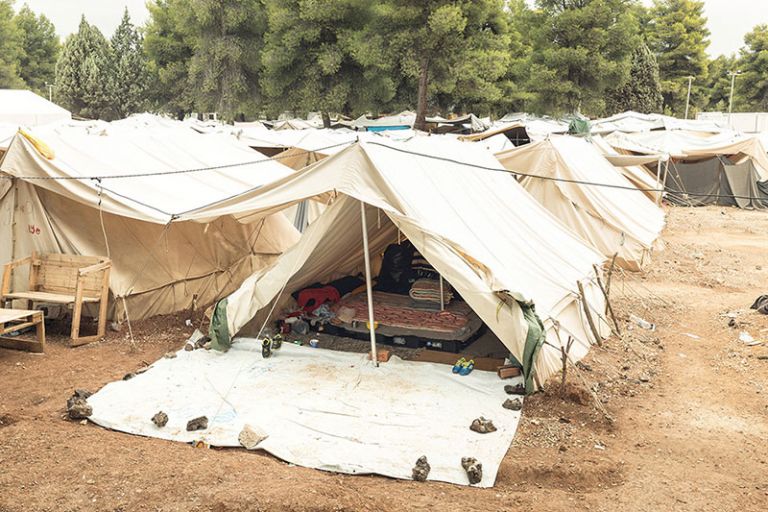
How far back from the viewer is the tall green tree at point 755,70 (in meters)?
41.4

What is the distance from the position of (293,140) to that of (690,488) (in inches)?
472

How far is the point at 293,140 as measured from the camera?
15.0 m

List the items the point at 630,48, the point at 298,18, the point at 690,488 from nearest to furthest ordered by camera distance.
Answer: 1. the point at 690,488
2. the point at 298,18
3. the point at 630,48

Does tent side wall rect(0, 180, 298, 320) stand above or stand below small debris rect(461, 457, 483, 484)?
above

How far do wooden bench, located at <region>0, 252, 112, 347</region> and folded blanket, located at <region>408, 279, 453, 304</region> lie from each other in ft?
10.8

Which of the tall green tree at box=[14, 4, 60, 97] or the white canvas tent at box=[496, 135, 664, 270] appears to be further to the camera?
the tall green tree at box=[14, 4, 60, 97]

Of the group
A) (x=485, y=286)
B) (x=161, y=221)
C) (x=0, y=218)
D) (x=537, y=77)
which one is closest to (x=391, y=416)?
(x=485, y=286)

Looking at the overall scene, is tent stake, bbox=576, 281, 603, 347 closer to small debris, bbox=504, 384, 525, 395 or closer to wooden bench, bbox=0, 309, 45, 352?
small debris, bbox=504, 384, 525, 395

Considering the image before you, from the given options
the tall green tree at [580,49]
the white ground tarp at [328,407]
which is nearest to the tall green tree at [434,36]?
the tall green tree at [580,49]

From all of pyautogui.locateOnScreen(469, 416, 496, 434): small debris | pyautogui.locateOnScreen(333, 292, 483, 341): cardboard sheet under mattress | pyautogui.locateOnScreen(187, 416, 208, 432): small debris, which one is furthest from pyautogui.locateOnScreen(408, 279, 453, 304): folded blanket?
pyautogui.locateOnScreen(187, 416, 208, 432): small debris

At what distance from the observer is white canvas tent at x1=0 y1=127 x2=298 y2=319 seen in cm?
732

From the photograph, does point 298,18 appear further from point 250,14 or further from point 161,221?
point 161,221

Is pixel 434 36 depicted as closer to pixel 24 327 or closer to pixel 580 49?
pixel 580 49

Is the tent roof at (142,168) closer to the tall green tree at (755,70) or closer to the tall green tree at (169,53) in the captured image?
the tall green tree at (169,53)
